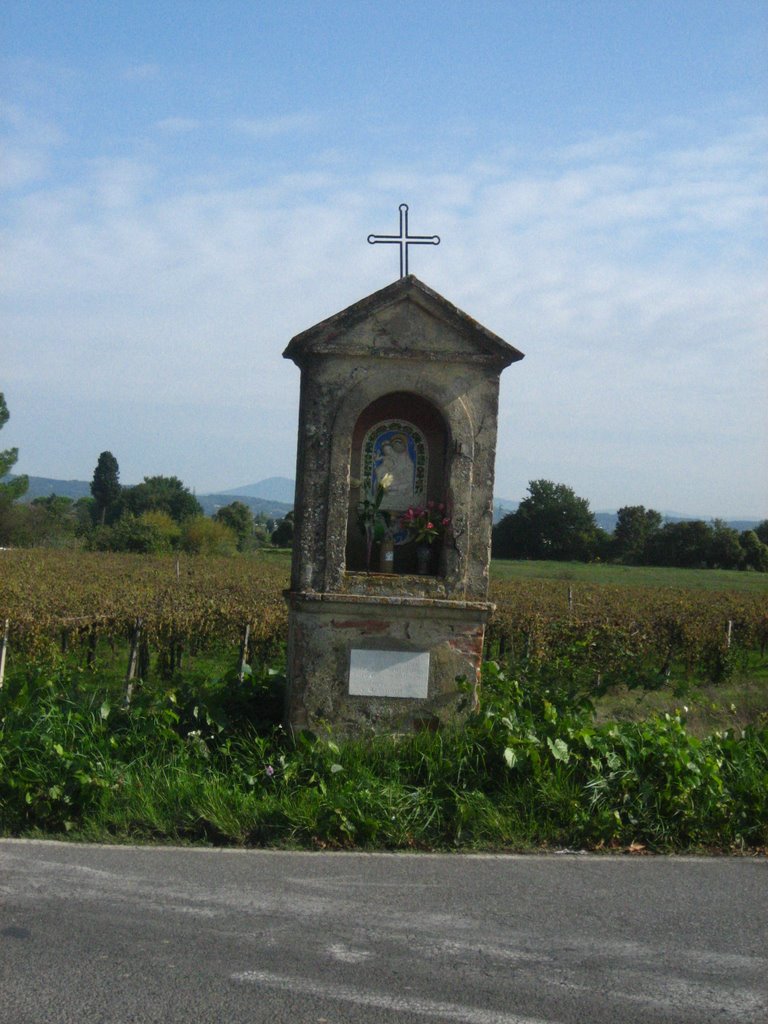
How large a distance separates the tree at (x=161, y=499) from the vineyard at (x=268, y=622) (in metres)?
56.0

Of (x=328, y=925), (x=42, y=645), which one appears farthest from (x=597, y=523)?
(x=328, y=925)

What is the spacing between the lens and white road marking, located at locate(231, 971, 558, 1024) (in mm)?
3826

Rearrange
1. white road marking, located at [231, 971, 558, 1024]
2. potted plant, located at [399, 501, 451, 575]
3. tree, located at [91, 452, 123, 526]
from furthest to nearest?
tree, located at [91, 452, 123, 526], potted plant, located at [399, 501, 451, 575], white road marking, located at [231, 971, 558, 1024]

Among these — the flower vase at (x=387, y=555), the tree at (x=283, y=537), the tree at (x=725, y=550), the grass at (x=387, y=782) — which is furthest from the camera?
the tree at (x=283, y=537)

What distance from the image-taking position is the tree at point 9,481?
71681 millimetres

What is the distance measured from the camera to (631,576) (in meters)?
43.0

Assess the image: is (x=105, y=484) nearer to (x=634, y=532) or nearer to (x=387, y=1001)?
(x=634, y=532)

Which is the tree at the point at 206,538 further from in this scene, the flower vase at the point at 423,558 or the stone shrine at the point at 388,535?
the stone shrine at the point at 388,535

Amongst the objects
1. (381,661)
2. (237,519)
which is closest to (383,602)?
(381,661)

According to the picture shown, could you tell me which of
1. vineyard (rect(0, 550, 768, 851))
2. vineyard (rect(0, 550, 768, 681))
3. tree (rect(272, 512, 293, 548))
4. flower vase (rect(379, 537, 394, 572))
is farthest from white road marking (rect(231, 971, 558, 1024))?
tree (rect(272, 512, 293, 548))

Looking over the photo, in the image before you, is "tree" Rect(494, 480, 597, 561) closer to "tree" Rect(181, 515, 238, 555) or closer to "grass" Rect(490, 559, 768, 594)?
"grass" Rect(490, 559, 768, 594)

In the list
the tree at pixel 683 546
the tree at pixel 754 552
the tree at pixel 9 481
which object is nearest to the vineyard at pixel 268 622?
the tree at pixel 754 552

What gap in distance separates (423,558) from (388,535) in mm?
304

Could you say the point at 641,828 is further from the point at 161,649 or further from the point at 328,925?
the point at 161,649
